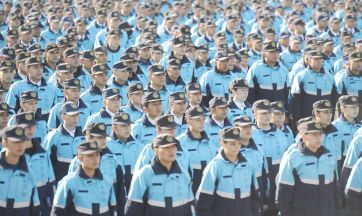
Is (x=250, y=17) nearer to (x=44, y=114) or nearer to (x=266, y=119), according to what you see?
(x=44, y=114)

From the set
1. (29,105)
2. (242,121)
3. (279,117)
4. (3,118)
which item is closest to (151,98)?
(242,121)

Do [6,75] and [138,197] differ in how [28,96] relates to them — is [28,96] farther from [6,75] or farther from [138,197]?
[138,197]

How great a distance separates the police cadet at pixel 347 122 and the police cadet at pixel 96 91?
3903 mm

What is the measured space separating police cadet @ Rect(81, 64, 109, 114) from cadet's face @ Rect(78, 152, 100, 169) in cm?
407

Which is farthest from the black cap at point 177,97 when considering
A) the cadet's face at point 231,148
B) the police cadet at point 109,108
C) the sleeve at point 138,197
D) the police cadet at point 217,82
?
the sleeve at point 138,197

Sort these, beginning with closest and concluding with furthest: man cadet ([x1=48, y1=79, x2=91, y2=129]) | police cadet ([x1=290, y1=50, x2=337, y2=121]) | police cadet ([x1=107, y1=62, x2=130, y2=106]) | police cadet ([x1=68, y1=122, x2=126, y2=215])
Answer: police cadet ([x1=68, y1=122, x2=126, y2=215]), man cadet ([x1=48, y1=79, x2=91, y2=129]), police cadet ([x1=107, y1=62, x2=130, y2=106]), police cadet ([x1=290, y1=50, x2=337, y2=121])

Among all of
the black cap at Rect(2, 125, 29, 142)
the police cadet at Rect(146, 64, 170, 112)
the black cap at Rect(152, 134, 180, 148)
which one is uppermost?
the police cadet at Rect(146, 64, 170, 112)

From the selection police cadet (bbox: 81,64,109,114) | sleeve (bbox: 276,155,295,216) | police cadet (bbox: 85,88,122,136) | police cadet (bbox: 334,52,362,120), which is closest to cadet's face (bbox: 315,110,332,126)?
sleeve (bbox: 276,155,295,216)

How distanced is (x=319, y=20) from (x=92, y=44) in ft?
19.9

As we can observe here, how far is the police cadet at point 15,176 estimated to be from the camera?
738 cm

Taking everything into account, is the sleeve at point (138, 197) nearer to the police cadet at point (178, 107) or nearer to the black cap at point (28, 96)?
the police cadet at point (178, 107)

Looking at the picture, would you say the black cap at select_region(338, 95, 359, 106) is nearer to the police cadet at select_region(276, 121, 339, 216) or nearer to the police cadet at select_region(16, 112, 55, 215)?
the police cadet at select_region(276, 121, 339, 216)

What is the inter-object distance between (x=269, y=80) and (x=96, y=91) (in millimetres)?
3246

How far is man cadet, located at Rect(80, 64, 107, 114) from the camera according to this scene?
37.8 ft
